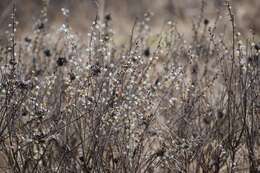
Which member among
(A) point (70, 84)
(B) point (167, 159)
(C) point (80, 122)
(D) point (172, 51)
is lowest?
(B) point (167, 159)

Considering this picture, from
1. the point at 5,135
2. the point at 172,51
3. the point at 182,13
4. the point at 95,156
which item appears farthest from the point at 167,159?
the point at 182,13

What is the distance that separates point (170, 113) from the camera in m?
5.45

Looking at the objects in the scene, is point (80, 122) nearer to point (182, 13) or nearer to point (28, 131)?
point (28, 131)

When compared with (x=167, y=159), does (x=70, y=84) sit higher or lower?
higher

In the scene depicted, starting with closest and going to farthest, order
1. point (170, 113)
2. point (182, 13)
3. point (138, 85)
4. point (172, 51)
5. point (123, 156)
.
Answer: point (123, 156) < point (138, 85) < point (170, 113) < point (172, 51) < point (182, 13)

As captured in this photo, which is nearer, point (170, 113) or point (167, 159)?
point (167, 159)

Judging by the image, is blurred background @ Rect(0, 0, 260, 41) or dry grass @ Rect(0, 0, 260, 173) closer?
dry grass @ Rect(0, 0, 260, 173)

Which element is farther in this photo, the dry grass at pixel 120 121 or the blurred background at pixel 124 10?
the blurred background at pixel 124 10

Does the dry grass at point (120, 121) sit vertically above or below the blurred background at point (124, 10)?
below

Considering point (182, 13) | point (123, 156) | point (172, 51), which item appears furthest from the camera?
point (182, 13)

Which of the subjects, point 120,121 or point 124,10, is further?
point 124,10

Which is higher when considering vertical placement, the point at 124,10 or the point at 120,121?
the point at 124,10

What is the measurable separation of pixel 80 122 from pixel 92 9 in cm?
1426

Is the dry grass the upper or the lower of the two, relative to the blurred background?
lower
